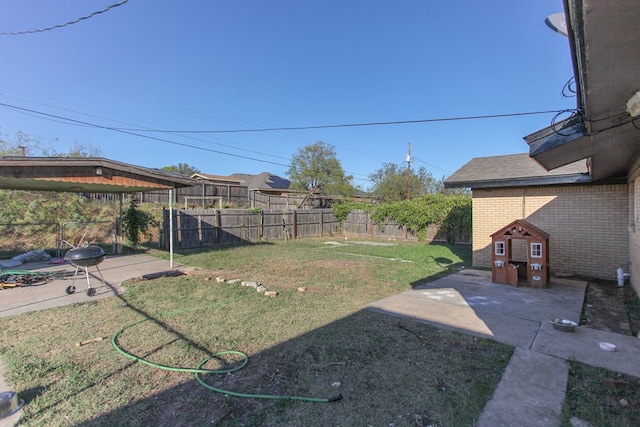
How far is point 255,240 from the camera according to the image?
15.7 metres

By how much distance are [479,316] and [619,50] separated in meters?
3.66

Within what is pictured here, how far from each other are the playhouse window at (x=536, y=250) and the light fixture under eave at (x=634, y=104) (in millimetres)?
4425

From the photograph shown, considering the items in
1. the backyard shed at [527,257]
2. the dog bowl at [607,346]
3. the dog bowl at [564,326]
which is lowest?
the dog bowl at [607,346]

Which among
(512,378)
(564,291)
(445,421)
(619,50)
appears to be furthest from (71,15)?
(564,291)

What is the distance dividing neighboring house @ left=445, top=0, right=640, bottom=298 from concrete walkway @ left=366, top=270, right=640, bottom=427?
1201mm

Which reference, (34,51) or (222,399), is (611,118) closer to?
(222,399)

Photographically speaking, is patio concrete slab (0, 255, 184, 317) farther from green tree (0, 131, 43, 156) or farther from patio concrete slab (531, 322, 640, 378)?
green tree (0, 131, 43, 156)

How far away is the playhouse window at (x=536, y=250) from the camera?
6.23 meters

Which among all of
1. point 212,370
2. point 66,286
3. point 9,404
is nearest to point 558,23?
point 212,370

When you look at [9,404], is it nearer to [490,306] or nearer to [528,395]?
[528,395]

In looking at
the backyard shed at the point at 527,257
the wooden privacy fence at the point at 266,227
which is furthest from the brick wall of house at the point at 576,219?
the wooden privacy fence at the point at 266,227

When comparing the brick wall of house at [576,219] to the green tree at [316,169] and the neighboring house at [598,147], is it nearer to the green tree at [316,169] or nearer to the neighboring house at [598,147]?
the neighboring house at [598,147]

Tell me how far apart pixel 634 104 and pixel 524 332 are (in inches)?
107

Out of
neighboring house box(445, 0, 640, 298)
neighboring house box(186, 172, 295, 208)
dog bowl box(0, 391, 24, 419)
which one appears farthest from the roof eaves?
neighboring house box(186, 172, 295, 208)
